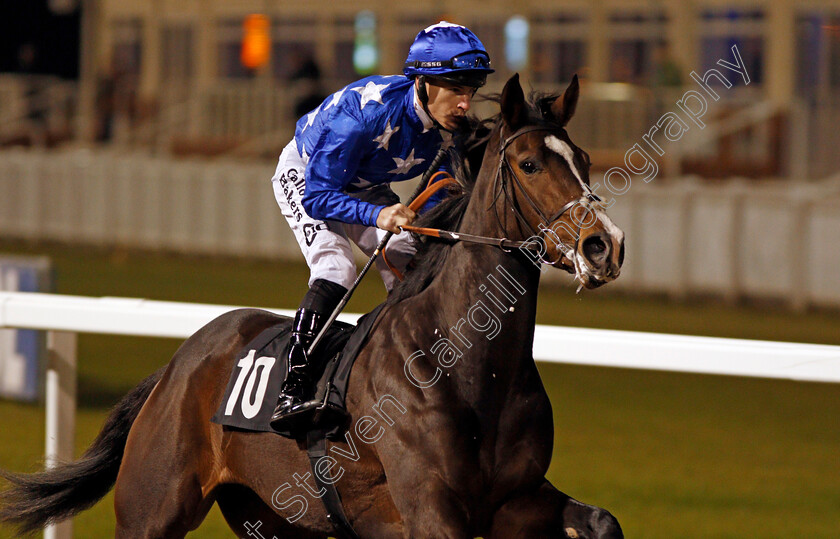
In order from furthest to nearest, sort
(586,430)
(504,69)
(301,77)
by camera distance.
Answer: (504,69)
(301,77)
(586,430)

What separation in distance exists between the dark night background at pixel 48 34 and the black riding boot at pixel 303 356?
1135 cm

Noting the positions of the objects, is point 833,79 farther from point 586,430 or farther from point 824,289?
point 586,430

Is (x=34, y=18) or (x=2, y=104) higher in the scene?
(x=34, y=18)

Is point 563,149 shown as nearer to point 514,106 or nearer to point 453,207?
point 514,106

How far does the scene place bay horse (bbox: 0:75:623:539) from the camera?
295cm

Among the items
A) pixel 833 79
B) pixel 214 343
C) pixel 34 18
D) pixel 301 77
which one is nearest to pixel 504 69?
pixel 301 77

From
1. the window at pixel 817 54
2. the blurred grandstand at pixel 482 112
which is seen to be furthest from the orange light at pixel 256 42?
the window at pixel 817 54

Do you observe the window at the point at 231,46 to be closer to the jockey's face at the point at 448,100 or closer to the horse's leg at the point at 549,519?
the jockey's face at the point at 448,100

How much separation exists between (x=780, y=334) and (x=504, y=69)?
325 inches

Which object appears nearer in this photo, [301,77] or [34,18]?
[34,18]

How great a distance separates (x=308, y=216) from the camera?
3.61 m

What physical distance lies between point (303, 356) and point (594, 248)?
957 millimetres

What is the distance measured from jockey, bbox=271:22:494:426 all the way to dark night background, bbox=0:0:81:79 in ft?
36.9

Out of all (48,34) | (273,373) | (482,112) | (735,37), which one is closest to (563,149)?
(273,373)
